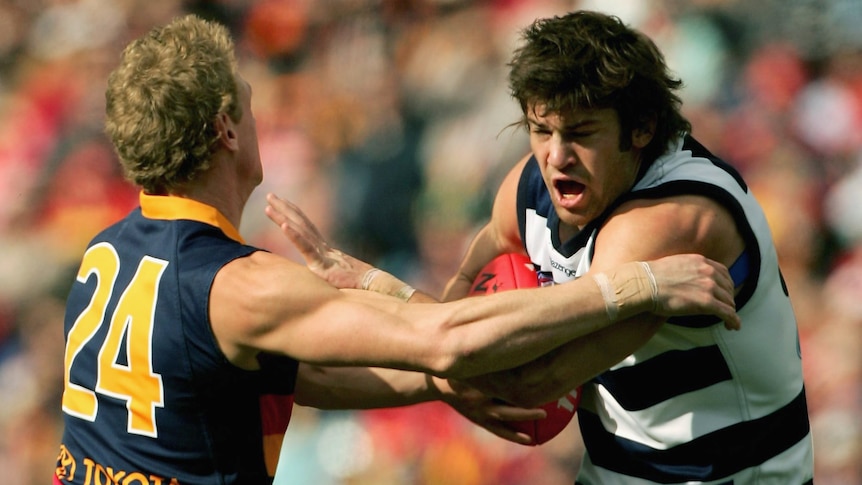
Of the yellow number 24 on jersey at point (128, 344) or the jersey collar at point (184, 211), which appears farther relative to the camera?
the jersey collar at point (184, 211)

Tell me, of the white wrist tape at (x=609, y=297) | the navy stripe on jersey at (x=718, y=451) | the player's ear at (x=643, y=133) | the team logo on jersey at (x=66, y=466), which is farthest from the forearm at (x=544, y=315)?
the team logo on jersey at (x=66, y=466)

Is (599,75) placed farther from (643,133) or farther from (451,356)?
(451,356)

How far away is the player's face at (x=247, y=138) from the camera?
3138 mm

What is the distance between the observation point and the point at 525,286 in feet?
11.4

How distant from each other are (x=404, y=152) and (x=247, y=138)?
2771 millimetres

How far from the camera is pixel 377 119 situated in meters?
6.03

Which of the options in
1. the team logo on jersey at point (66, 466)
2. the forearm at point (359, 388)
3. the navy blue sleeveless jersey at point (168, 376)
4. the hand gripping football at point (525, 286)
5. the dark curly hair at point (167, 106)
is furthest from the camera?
the forearm at point (359, 388)

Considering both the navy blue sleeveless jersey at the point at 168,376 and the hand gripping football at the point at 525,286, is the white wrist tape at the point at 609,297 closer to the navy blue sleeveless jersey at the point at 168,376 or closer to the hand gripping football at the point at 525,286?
the hand gripping football at the point at 525,286

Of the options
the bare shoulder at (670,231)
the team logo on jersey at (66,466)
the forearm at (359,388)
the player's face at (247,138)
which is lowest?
the forearm at (359,388)

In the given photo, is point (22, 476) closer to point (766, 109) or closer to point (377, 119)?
point (377, 119)

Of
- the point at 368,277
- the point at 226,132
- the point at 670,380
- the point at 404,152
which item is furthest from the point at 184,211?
the point at 404,152

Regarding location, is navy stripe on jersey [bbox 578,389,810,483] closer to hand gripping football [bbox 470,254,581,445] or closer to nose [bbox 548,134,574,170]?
hand gripping football [bbox 470,254,581,445]

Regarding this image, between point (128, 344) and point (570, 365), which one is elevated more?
point (128, 344)

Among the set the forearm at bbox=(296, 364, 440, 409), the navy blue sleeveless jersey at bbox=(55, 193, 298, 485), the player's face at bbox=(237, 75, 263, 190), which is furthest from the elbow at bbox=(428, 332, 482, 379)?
the player's face at bbox=(237, 75, 263, 190)
